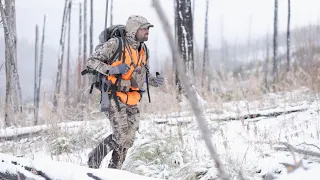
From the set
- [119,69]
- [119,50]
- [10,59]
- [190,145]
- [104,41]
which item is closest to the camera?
[119,69]

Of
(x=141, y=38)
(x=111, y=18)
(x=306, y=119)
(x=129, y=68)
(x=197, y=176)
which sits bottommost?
(x=197, y=176)

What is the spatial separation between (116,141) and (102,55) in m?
0.82

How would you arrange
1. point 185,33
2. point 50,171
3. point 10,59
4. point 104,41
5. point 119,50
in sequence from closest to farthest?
point 50,171 < point 119,50 < point 104,41 < point 10,59 < point 185,33

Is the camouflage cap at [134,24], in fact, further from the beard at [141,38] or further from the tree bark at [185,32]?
the tree bark at [185,32]

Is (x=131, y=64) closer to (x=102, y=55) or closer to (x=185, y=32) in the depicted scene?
(x=102, y=55)

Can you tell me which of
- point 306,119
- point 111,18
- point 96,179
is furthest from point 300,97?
point 111,18

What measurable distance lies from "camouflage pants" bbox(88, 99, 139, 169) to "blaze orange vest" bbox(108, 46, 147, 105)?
0.08 meters

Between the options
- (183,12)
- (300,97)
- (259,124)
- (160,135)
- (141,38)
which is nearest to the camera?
(141,38)

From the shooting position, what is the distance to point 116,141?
14.3 feet

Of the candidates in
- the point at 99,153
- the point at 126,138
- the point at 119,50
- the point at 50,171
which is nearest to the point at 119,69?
the point at 119,50

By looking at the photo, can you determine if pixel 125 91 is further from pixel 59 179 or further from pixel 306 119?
pixel 306 119

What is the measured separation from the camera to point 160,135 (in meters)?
5.48

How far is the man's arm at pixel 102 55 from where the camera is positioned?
4.18m

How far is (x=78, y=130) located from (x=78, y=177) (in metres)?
3.55
